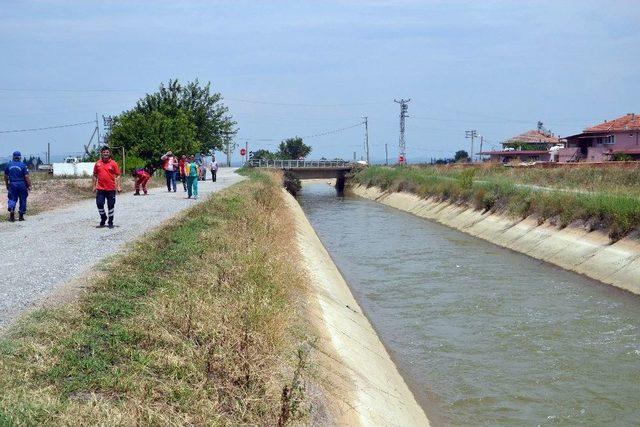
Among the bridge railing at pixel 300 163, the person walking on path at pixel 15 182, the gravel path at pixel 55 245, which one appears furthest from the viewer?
the bridge railing at pixel 300 163

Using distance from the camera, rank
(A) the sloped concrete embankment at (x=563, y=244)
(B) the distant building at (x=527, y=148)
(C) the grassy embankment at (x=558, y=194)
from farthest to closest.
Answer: (B) the distant building at (x=527, y=148), (C) the grassy embankment at (x=558, y=194), (A) the sloped concrete embankment at (x=563, y=244)

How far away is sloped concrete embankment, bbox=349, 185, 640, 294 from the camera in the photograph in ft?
65.8

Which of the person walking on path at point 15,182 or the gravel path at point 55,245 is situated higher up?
the person walking on path at point 15,182

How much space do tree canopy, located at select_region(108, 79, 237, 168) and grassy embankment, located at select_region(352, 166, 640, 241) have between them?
17.9m

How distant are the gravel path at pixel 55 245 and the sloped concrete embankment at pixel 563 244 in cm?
1238

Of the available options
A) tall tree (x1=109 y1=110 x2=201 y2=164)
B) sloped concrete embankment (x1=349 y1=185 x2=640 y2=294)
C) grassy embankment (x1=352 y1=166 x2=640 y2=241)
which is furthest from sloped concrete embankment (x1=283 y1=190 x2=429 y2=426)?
tall tree (x1=109 y1=110 x2=201 y2=164)

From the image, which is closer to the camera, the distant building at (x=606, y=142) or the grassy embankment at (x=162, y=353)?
the grassy embankment at (x=162, y=353)

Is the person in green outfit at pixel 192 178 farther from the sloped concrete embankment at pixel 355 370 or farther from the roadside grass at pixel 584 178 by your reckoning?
the roadside grass at pixel 584 178

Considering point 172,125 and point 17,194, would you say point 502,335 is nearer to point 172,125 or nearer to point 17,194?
point 17,194

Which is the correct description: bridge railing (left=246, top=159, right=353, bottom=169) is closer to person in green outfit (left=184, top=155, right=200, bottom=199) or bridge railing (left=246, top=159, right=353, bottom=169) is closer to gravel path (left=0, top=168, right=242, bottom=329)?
person in green outfit (left=184, top=155, right=200, bottom=199)

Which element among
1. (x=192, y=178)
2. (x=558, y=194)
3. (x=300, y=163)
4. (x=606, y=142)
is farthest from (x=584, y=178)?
(x=300, y=163)

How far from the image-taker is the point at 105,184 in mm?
16156

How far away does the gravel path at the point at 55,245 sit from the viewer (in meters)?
8.91

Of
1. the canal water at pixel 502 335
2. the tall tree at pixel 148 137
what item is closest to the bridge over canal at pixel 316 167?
the tall tree at pixel 148 137
